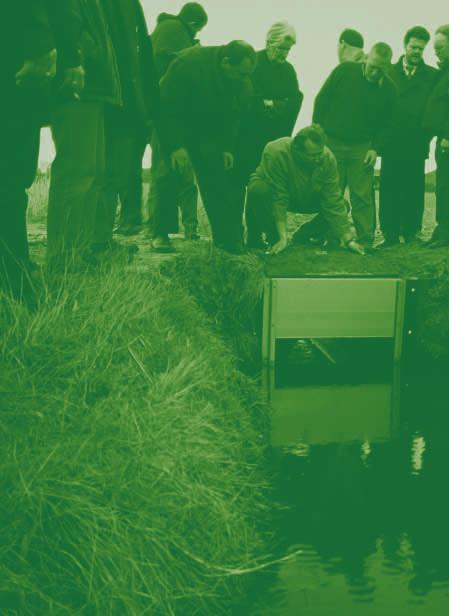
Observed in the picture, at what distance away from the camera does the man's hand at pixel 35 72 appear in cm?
309

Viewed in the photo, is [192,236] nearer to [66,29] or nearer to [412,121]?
[412,121]

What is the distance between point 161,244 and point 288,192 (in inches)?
38.9

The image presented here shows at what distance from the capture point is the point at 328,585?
2.44 metres

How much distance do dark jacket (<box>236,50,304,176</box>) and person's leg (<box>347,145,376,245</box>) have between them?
0.50 meters

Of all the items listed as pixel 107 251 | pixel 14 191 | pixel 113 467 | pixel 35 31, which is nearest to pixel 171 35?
pixel 107 251

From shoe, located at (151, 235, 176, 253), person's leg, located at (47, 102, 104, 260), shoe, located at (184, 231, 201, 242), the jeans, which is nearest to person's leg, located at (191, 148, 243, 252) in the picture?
shoe, located at (151, 235, 176, 253)

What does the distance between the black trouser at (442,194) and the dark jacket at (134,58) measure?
2143 mm

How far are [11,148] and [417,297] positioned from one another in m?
2.80

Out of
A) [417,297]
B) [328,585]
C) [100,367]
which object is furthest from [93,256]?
[417,297]

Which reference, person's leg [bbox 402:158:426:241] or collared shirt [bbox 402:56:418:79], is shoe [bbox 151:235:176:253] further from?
collared shirt [bbox 402:56:418:79]

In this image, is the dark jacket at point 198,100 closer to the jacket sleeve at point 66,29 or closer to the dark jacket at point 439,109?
the dark jacket at point 439,109

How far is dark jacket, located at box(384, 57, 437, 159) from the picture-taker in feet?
20.5

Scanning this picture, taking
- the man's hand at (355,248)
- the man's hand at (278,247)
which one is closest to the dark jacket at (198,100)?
the man's hand at (278,247)

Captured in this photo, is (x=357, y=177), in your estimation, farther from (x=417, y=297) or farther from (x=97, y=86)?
(x=97, y=86)
